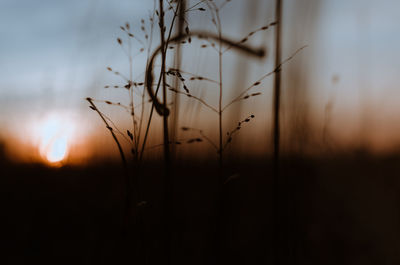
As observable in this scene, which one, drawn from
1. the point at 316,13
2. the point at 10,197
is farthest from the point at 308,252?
the point at 10,197

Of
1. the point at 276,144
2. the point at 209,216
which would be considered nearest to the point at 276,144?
Result: the point at 276,144

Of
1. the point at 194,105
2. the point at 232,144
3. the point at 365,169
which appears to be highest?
the point at 194,105

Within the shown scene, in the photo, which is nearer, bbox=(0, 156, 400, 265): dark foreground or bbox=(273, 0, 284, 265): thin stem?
bbox=(273, 0, 284, 265): thin stem

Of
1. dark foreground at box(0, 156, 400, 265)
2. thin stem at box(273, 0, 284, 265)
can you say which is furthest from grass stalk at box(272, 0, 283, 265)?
dark foreground at box(0, 156, 400, 265)

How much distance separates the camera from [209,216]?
4.79 ft

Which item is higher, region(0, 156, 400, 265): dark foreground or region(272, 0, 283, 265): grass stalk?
region(272, 0, 283, 265): grass stalk

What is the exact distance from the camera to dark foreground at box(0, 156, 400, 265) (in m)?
1.00

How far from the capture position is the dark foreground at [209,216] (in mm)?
1005

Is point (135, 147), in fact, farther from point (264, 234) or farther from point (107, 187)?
point (107, 187)

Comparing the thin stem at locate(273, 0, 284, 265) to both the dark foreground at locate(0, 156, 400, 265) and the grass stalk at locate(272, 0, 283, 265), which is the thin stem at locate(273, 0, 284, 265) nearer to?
the grass stalk at locate(272, 0, 283, 265)

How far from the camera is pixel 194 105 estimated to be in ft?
3.31

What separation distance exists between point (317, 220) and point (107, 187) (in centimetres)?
118

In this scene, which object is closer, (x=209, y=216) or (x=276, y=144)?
(x=276, y=144)

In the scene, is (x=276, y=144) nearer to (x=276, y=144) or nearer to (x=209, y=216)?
(x=276, y=144)
